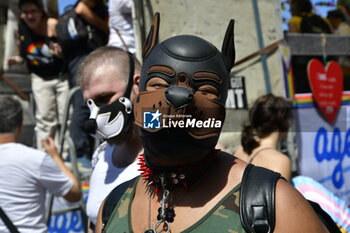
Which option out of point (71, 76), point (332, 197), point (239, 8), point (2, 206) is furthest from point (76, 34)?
point (332, 197)

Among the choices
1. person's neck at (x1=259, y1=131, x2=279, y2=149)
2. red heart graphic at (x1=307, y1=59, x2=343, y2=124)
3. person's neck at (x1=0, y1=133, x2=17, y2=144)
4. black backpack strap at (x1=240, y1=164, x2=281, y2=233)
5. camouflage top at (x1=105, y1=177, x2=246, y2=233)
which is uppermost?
black backpack strap at (x1=240, y1=164, x2=281, y2=233)

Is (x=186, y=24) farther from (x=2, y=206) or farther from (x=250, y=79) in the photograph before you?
(x=2, y=206)

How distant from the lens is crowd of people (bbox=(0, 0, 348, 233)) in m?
1.17

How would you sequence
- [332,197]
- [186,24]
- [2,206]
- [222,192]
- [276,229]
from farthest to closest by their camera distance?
[186,24], [2,206], [332,197], [222,192], [276,229]

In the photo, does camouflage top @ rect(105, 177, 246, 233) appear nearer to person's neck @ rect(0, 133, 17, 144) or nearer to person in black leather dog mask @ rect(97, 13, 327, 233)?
person in black leather dog mask @ rect(97, 13, 327, 233)

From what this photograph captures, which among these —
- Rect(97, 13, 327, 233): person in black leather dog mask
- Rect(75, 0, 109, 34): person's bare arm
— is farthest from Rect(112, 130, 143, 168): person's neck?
Rect(75, 0, 109, 34): person's bare arm

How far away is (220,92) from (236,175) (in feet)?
0.83

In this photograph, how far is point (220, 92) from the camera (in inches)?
49.5

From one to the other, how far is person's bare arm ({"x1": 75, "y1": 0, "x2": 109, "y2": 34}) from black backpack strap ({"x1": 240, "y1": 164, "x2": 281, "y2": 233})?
324cm

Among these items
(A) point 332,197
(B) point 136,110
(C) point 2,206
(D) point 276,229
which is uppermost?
(B) point 136,110

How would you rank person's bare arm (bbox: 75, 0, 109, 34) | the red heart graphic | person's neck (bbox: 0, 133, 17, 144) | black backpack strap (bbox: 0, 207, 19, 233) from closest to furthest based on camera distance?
black backpack strap (bbox: 0, 207, 19, 233)
person's neck (bbox: 0, 133, 17, 144)
person's bare arm (bbox: 75, 0, 109, 34)
the red heart graphic

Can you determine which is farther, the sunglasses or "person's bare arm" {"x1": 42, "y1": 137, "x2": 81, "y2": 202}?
the sunglasses

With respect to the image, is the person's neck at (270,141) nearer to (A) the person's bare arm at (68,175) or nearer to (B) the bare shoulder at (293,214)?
(A) the person's bare arm at (68,175)

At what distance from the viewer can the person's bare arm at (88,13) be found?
13.2 feet
